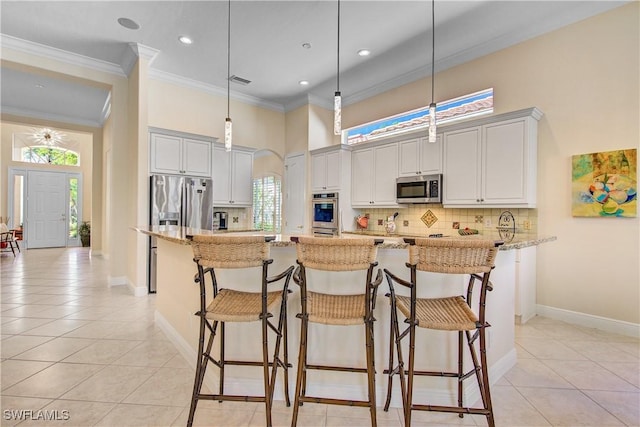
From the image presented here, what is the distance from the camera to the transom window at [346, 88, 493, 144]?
418 cm

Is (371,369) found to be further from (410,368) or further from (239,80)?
(239,80)

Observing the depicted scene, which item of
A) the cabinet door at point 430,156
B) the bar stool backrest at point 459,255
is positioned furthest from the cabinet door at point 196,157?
the bar stool backrest at point 459,255

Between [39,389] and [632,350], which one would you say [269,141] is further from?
[632,350]

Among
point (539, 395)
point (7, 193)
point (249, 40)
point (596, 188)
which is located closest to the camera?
point (539, 395)

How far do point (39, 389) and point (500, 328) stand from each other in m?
3.25

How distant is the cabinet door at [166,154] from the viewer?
15.3 ft

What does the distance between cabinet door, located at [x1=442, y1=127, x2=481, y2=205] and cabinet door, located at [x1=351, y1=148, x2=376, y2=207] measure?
50.4 inches

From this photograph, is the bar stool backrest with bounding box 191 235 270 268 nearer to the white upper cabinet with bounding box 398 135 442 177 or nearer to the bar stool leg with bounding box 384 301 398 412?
the bar stool leg with bounding box 384 301 398 412

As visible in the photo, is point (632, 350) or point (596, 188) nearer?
point (632, 350)

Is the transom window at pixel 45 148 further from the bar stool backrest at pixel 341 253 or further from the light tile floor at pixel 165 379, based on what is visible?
the bar stool backrest at pixel 341 253

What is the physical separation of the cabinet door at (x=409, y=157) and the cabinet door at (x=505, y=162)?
0.91 m

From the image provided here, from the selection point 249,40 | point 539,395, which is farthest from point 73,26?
point 539,395

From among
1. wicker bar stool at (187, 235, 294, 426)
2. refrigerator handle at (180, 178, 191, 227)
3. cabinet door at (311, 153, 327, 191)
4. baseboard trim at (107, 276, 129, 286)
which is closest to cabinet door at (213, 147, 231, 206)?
refrigerator handle at (180, 178, 191, 227)

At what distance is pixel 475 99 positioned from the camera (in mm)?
4234
